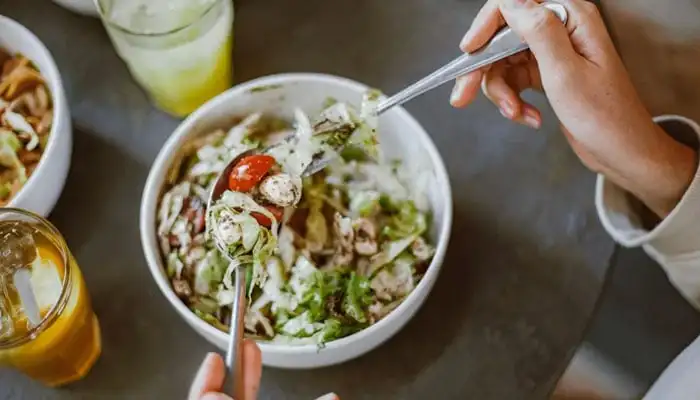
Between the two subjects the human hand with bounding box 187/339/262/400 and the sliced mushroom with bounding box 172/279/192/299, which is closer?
the human hand with bounding box 187/339/262/400

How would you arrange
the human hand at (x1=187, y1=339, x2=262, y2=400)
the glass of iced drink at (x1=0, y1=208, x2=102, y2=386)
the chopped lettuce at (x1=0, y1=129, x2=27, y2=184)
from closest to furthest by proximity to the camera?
the human hand at (x1=187, y1=339, x2=262, y2=400) → the glass of iced drink at (x1=0, y1=208, x2=102, y2=386) → the chopped lettuce at (x1=0, y1=129, x2=27, y2=184)

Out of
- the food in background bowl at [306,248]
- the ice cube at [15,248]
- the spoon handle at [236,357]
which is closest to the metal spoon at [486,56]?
the food in background bowl at [306,248]

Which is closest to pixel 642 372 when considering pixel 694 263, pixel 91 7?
pixel 694 263

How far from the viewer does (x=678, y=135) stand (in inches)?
35.8

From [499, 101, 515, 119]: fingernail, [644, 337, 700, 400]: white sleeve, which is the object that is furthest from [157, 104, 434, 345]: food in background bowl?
[644, 337, 700, 400]: white sleeve

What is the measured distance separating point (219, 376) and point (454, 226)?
33 centimetres

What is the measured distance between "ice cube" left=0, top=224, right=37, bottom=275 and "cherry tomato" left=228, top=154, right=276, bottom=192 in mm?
178

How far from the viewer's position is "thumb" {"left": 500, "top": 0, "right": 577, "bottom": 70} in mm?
753

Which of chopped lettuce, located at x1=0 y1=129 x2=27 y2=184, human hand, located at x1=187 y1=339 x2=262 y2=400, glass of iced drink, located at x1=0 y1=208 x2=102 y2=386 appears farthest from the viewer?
chopped lettuce, located at x1=0 y1=129 x2=27 y2=184

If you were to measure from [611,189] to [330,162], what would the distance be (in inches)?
10.6

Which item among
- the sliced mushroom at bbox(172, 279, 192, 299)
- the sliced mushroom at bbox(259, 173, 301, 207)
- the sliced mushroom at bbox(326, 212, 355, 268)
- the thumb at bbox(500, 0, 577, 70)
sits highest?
the thumb at bbox(500, 0, 577, 70)

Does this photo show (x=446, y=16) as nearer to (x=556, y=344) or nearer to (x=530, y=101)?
(x=530, y=101)

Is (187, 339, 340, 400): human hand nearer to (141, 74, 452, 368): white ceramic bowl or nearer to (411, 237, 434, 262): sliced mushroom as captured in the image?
(141, 74, 452, 368): white ceramic bowl

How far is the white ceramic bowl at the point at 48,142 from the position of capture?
85 centimetres
